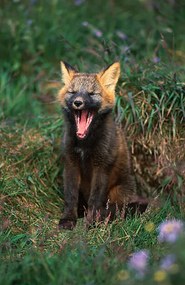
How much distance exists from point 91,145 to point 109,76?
25.6 inches

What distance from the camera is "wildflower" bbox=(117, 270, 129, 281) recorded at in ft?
11.0

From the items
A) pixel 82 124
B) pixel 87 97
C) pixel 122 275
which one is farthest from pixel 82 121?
pixel 122 275

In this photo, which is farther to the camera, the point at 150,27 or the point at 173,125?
the point at 150,27

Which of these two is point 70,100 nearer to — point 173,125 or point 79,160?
point 79,160

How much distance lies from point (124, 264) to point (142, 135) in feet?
8.36

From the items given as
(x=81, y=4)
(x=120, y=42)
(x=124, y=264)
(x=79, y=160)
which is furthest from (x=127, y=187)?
(x=81, y=4)

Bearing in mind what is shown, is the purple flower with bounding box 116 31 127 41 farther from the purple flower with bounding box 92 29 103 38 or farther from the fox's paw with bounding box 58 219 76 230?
the fox's paw with bounding box 58 219 76 230

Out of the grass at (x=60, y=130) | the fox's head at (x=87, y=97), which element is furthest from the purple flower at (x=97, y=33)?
the fox's head at (x=87, y=97)

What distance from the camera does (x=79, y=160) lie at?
5562 millimetres

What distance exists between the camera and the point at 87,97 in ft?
17.4

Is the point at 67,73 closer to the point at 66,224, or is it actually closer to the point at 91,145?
the point at 91,145

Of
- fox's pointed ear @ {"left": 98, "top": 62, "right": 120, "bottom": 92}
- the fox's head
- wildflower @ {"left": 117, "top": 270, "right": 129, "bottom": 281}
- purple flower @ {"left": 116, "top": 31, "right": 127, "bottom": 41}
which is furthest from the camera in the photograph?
purple flower @ {"left": 116, "top": 31, "right": 127, "bottom": 41}

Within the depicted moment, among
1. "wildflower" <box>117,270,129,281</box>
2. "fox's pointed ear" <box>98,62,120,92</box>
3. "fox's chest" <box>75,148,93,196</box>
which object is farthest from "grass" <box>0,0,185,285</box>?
"fox's pointed ear" <box>98,62,120,92</box>

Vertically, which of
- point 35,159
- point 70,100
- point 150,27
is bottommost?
point 35,159
